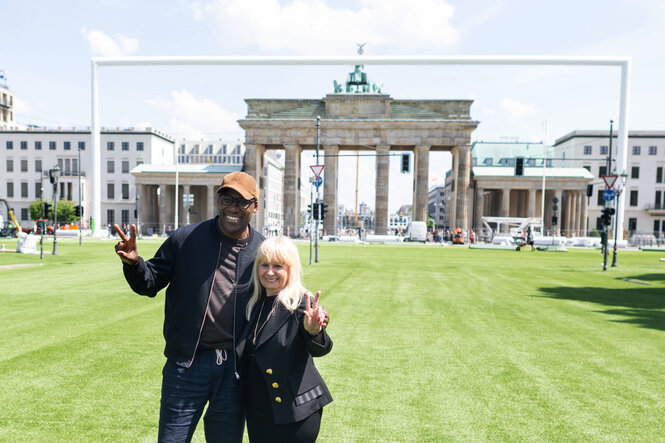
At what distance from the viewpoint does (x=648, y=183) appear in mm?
81500

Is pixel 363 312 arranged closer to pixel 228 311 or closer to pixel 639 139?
pixel 228 311

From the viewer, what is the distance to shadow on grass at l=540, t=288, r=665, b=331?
10.5 m

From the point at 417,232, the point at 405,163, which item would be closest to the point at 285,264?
the point at 405,163

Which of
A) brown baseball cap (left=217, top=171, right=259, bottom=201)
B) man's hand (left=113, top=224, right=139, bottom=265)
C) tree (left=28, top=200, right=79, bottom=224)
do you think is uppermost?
brown baseball cap (left=217, top=171, right=259, bottom=201)

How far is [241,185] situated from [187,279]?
2.48 feet

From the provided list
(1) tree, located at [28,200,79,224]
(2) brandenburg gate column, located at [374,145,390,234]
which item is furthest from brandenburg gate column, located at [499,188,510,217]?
(1) tree, located at [28,200,79,224]

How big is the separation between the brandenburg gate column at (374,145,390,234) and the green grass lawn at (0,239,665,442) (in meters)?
54.0

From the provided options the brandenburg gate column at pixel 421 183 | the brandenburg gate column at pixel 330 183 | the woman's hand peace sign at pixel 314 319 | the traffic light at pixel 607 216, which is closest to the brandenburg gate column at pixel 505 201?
the brandenburg gate column at pixel 421 183

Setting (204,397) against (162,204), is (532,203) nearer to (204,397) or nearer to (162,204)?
(162,204)

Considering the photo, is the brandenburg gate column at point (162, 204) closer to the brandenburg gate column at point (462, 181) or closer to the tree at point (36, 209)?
the tree at point (36, 209)

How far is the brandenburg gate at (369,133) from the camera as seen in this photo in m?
66.6

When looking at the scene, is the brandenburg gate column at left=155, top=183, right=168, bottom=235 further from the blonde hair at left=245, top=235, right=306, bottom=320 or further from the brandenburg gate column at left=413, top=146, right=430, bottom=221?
the blonde hair at left=245, top=235, right=306, bottom=320

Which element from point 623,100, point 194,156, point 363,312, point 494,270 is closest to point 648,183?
point 623,100

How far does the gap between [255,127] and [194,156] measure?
77721 millimetres
